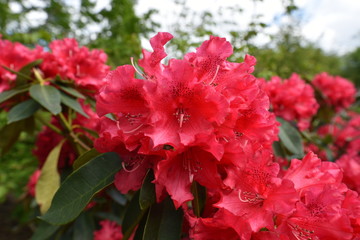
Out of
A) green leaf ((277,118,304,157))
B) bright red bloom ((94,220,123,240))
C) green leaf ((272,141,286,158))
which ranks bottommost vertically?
bright red bloom ((94,220,123,240))

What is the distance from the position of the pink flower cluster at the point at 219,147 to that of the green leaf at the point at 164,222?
53mm

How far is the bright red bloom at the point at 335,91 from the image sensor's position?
2.47 metres

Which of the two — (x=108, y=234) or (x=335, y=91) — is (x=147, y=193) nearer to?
(x=108, y=234)

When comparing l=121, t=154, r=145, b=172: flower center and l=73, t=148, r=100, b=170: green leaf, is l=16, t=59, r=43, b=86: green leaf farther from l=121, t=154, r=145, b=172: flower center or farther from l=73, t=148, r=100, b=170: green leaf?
l=121, t=154, r=145, b=172: flower center

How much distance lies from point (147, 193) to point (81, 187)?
0.52ft

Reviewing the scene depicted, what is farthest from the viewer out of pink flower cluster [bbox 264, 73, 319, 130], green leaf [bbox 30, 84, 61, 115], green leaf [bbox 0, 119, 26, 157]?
pink flower cluster [bbox 264, 73, 319, 130]

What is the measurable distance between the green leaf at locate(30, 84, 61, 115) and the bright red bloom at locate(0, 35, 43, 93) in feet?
0.60

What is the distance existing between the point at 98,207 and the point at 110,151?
2.90 ft

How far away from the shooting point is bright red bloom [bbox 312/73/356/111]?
2.47 metres

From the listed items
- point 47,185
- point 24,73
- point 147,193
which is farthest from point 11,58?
point 147,193

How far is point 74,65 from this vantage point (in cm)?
129

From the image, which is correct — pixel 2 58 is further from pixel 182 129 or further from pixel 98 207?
pixel 182 129

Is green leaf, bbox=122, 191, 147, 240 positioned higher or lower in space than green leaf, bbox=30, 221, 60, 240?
higher

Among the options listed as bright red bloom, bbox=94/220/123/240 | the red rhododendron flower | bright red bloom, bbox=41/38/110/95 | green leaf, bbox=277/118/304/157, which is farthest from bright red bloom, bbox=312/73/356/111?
the red rhododendron flower
